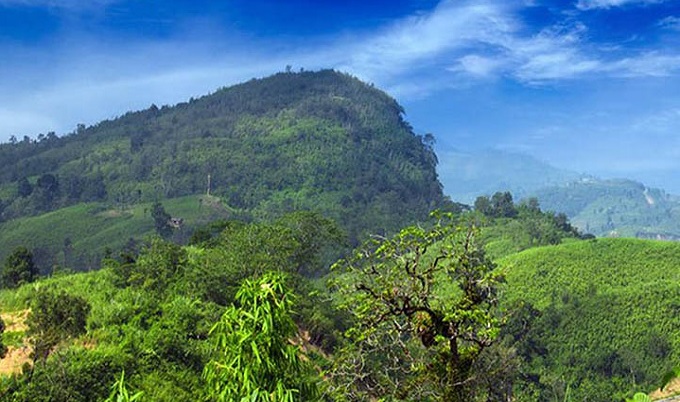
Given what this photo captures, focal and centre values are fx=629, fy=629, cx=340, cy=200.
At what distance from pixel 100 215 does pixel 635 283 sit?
3276 inches

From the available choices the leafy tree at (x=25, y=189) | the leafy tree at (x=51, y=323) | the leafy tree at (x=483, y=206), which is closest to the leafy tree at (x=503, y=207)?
the leafy tree at (x=483, y=206)

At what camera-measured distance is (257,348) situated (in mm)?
6953

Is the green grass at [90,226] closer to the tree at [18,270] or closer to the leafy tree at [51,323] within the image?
the tree at [18,270]

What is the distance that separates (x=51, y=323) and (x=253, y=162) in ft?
359

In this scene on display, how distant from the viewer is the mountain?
349 feet

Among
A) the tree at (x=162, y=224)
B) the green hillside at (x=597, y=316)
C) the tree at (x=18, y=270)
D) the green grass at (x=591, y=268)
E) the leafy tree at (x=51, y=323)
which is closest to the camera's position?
the leafy tree at (x=51, y=323)

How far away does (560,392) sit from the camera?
4462cm

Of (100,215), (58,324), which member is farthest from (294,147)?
(58,324)

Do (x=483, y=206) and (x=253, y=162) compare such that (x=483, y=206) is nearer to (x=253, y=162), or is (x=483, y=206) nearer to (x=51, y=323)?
(x=253, y=162)

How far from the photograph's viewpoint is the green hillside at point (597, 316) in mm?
48531

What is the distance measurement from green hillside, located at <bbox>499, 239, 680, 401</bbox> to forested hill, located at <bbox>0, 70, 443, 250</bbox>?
37.4 metres

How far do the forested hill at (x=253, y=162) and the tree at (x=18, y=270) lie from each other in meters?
61.1

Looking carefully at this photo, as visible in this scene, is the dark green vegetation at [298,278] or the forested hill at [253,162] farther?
the forested hill at [253,162]

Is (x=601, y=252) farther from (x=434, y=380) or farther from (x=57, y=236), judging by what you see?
(x=57, y=236)
